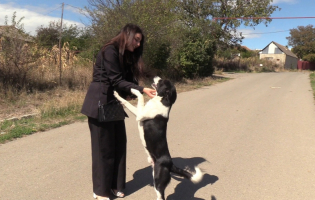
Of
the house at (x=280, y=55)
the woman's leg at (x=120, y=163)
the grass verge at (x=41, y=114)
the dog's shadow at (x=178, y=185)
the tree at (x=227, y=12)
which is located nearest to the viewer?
the woman's leg at (x=120, y=163)

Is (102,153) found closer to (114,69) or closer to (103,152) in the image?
(103,152)

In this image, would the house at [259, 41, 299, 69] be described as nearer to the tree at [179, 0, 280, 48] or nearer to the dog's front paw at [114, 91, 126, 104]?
the tree at [179, 0, 280, 48]

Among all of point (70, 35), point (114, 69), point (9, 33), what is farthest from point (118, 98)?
point (70, 35)

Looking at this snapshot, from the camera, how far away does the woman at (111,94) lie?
3.24 m

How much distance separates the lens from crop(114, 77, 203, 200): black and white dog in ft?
10.6

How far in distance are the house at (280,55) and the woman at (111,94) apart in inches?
2337

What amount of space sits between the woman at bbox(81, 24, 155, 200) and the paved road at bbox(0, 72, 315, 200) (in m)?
0.38

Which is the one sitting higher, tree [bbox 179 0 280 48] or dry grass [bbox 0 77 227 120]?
tree [bbox 179 0 280 48]

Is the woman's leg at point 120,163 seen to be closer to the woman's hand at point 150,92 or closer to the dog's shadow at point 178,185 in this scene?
the dog's shadow at point 178,185

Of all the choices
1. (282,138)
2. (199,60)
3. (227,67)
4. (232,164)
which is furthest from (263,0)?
(232,164)

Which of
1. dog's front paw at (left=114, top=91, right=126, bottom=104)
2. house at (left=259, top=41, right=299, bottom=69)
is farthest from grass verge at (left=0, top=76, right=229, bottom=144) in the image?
house at (left=259, top=41, right=299, bottom=69)

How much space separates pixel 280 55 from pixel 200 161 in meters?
63.5

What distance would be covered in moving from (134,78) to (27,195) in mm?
1984

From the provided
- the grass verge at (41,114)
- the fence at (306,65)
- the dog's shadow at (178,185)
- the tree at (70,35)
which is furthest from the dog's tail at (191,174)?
the fence at (306,65)
